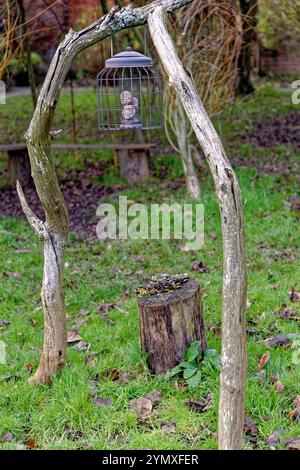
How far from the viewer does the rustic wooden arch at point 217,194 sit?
117 inches

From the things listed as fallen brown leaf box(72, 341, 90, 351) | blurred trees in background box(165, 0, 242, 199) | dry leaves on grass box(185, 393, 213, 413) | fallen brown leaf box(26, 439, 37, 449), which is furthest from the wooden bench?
fallen brown leaf box(26, 439, 37, 449)

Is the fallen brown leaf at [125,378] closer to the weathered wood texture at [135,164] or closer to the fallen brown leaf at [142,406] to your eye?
the fallen brown leaf at [142,406]

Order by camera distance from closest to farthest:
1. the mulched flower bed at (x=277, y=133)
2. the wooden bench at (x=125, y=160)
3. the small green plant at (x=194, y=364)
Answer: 1. the small green plant at (x=194, y=364)
2. the wooden bench at (x=125, y=160)
3. the mulched flower bed at (x=277, y=133)

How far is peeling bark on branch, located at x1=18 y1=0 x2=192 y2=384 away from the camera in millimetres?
3727

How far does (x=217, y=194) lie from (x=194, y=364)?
140cm

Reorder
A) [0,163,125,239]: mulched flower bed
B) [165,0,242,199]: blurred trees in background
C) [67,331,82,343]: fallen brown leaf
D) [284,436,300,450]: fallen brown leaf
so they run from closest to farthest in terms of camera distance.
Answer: [284,436,300,450]: fallen brown leaf
[67,331,82,343]: fallen brown leaf
[0,163,125,239]: mulched flower bed
[165,0,242,199]: blurred trees in background

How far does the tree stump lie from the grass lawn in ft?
0.34

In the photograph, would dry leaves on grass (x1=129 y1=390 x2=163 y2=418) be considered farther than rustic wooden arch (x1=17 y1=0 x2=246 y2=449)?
Yes

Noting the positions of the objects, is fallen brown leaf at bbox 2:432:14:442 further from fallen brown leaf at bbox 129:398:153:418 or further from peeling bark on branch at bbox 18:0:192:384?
fallen brown leaf at bbox 129:398:153:418

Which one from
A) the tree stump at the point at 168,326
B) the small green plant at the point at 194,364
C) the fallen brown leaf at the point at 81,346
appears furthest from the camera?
the fallen brown leaf at the point at 81,346

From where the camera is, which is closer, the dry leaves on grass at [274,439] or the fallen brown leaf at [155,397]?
the dry leaves on grass at [274,439]

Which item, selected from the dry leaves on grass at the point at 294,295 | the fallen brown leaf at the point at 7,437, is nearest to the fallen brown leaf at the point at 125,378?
the fallen brown leaf at the point at 7,437

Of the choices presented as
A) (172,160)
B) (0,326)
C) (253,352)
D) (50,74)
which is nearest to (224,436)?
(253,352)

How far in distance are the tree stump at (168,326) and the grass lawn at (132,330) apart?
0.34 ft
